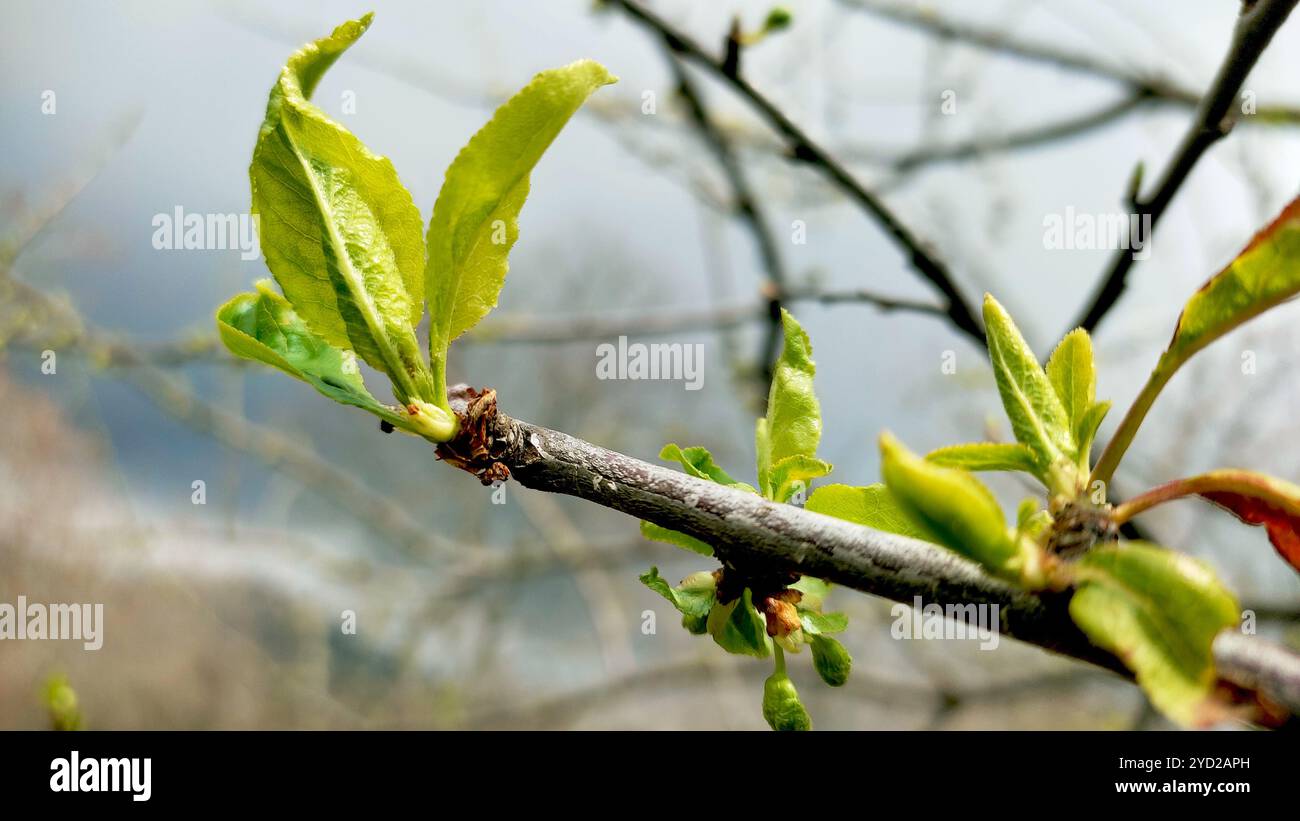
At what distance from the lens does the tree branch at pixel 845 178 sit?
1158 mm

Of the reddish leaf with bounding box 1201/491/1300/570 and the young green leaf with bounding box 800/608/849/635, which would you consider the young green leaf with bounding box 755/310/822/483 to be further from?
the reddish leaf with bounding box 1201/491/1300/570

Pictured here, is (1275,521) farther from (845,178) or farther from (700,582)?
(845,178)

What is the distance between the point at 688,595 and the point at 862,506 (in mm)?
140

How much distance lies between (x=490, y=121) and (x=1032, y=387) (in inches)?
14.2

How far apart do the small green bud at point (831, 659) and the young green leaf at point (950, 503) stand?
0.72 feet

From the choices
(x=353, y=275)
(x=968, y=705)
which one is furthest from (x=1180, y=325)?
(x=968, y=705)

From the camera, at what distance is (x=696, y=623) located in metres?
0.61

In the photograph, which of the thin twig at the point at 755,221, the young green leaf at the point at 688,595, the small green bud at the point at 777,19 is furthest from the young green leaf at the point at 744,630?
the thin twig at the point at 755,221

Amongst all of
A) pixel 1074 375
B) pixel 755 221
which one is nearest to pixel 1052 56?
pixel 755 221

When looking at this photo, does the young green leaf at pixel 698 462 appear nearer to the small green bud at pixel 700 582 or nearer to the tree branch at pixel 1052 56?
the small green bud at pixel 700 582

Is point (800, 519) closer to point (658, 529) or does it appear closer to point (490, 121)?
point (658, 529)

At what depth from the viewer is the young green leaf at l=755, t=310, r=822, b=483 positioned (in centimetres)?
58

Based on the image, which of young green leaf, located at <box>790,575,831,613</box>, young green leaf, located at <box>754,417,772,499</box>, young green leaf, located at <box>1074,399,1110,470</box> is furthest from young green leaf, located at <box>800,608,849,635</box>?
young green leaf, located at <box>1074,399,1110,470</box>

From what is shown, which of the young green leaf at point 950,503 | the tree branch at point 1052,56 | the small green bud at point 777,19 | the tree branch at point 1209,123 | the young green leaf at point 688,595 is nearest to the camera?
the young green leaf at point 950,503
